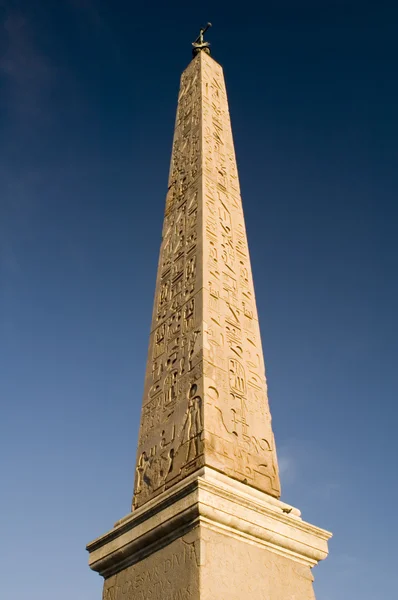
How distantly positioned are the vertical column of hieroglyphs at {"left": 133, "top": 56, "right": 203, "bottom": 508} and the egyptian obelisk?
0.05 feet

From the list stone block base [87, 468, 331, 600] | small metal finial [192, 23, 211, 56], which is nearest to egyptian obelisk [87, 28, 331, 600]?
stone block base [87, 468, 331, 600]

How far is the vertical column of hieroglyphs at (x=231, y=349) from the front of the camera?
4535mm

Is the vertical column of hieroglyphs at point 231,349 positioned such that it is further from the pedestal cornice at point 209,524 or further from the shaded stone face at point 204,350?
the pedestal cornice at point 209,524

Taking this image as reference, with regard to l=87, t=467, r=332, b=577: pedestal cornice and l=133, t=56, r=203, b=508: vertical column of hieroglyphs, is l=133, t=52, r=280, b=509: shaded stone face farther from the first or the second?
l=87, t=467, r=332, b=577: pedestal cornice

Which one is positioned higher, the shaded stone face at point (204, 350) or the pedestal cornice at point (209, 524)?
the shaded stone face at point (204, 350)

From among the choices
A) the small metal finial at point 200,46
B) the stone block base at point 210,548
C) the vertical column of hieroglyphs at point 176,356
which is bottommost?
the stone block base at point 210,548

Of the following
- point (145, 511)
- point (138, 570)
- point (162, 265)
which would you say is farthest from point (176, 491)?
point (162, 265)

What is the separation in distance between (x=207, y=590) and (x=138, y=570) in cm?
76

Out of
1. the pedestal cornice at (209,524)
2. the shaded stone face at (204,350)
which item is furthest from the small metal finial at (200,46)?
the pedestal cornice at (209,524)

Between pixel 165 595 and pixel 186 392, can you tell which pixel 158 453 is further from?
pixel 165 595

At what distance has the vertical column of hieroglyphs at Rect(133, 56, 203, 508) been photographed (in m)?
4.54

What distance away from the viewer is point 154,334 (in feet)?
19.0

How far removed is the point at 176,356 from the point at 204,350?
0.40m

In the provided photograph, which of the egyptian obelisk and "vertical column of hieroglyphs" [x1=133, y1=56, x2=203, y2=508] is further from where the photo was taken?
"vertical column of hieroglyphs" [x1=133, y1=56, x2=203, y2=508]
